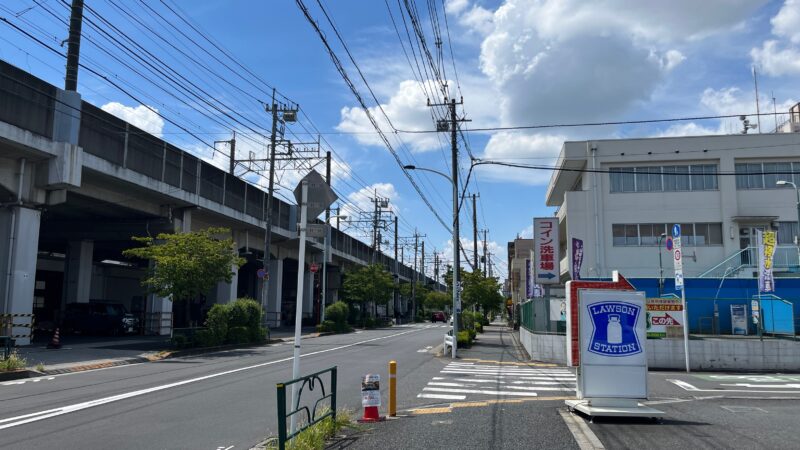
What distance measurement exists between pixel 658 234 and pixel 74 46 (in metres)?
30.9

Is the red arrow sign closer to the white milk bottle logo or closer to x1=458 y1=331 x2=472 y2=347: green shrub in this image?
the white milk bottle logo

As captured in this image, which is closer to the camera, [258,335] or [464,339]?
[464,339]

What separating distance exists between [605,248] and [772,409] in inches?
942

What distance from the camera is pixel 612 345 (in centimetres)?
1010

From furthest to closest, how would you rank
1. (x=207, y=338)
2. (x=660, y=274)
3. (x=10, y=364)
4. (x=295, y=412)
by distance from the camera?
(x=660, y=274) < (x=207, y=338) < (x=10, y=364) < (x=295, y=412)

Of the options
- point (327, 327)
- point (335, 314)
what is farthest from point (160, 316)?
point (335, 314)

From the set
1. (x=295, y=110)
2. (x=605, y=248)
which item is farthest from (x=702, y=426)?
(x=295, y=110)

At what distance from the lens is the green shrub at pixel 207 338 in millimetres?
24391

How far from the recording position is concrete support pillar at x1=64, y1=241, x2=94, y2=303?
3219cm

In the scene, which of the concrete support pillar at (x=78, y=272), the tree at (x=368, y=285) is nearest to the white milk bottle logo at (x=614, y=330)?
the concrete support pillar at (x=78, y=272)

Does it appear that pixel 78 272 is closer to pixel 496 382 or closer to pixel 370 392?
pixel 496 382

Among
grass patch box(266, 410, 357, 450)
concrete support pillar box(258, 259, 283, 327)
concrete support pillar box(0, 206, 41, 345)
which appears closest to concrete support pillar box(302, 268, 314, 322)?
concrete support pillar box(258, 259, 283, 327)

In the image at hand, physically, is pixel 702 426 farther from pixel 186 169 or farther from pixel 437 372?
pixel 186 169

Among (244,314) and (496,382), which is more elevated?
(244,314)
